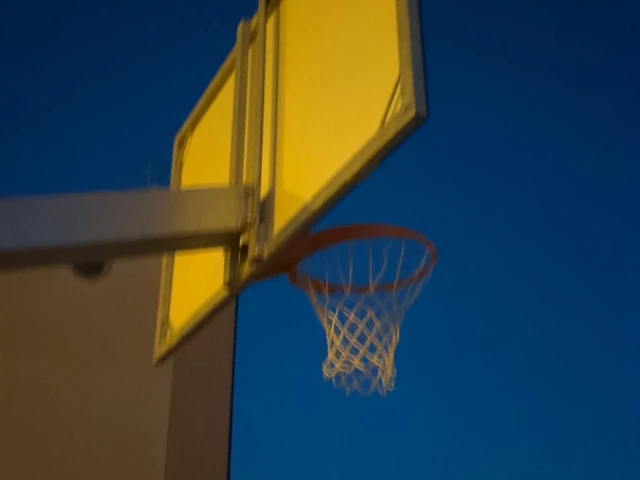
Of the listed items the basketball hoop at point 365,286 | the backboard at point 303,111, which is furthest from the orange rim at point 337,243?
the backboard at point 303,111

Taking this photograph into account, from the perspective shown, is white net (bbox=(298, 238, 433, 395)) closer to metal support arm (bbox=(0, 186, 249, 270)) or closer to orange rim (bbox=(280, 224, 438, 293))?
orange rim (bbox=(280, 224, 438, 293))

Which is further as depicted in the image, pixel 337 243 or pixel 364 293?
pixel 364 293

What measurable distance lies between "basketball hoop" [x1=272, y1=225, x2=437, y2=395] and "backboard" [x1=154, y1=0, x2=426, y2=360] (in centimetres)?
27

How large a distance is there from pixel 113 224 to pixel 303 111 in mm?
274

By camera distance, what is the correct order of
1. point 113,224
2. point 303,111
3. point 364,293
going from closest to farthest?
point 113,224
point 303,111
point 364,293

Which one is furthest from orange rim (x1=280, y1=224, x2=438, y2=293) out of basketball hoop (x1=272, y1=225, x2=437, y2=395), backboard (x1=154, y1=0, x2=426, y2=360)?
backboard (x1=154, y1=0, x2=426, y2=360)

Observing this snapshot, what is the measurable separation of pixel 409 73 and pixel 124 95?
1.55 metres

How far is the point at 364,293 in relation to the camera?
1.49 m

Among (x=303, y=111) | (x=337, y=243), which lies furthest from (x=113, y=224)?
(x=337, y=243)

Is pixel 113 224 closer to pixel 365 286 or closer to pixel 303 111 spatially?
pixel 303 111

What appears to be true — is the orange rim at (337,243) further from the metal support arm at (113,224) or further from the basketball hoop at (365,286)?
the metal support arm at (113,224)

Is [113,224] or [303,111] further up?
[303,111]

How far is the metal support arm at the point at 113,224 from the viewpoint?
756 mm

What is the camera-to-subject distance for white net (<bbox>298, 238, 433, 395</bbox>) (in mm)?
1431
